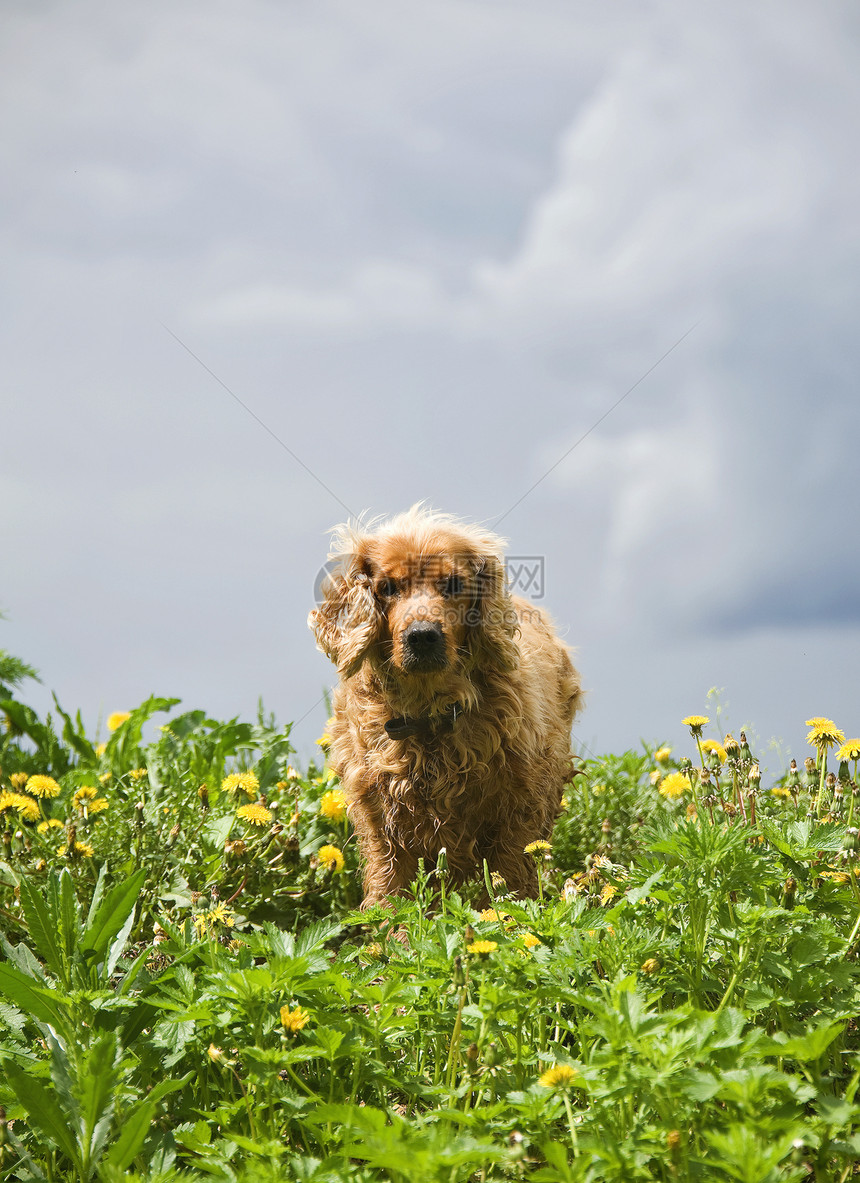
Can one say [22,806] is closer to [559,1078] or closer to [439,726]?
[439,726]

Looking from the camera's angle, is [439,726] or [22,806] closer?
[22,806]

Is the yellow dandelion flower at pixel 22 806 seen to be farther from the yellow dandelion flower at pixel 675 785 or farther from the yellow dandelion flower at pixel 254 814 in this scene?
the yellow dandelion flower at pixel 675 785

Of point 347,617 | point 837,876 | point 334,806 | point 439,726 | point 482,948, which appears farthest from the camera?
point 334,806

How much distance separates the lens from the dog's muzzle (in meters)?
3.62

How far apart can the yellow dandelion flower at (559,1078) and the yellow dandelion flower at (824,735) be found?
173 centimetres

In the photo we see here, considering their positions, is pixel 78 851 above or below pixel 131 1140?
above

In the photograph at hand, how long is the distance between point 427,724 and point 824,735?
166 centimetres

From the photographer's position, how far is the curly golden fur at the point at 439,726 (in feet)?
12.7

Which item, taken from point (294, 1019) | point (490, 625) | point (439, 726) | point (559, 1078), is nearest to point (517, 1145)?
point (559, 1078)

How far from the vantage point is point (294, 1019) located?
1802mm

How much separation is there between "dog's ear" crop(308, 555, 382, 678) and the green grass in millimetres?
1470

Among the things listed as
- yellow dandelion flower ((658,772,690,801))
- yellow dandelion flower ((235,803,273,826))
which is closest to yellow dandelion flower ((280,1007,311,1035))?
yellow dandelion flower ((235,803,273,826))

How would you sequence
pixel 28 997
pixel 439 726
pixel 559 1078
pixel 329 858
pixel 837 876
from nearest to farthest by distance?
pixel 559 1078 → pixel 28 997 → pixel 837 876 → pixel 329 858 → pixel 439 726

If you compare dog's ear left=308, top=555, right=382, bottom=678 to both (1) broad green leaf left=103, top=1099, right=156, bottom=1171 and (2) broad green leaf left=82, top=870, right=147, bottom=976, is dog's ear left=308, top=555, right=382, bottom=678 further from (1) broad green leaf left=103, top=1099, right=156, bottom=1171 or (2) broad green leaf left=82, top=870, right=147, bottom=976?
(1) broad green leaf left=103, top=1099, right=156, bottom=1171
